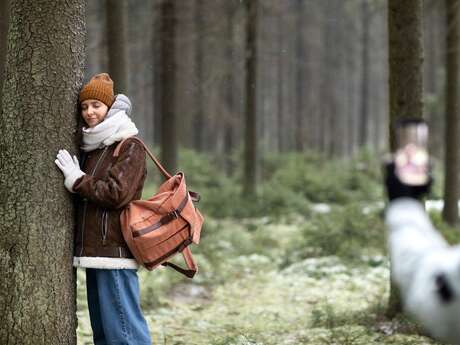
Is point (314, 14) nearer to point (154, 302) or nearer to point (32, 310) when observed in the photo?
point (154, 302)

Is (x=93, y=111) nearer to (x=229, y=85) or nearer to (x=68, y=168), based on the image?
(x=68, y=168)

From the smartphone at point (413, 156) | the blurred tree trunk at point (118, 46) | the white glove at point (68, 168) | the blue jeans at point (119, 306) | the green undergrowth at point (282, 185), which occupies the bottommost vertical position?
the green undergrowth at point (282, 185)

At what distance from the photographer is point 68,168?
4129 millimetres

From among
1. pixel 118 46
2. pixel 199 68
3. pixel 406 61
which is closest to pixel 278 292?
pixel 406 61

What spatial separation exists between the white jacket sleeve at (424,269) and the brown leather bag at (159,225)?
5.75 ft


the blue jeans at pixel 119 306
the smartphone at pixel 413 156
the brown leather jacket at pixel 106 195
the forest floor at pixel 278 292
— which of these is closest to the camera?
the smartphone at pixel 413 156

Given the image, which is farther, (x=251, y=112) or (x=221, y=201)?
(x=251, y=112)

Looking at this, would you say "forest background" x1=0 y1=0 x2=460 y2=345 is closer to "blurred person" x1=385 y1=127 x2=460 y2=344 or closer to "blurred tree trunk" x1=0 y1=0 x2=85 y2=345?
"blurred tree trunk" x1=0 y1=0 x2=85 y2=345

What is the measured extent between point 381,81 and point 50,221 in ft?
174

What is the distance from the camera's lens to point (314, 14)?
119 feet

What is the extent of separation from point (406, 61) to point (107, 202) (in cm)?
383

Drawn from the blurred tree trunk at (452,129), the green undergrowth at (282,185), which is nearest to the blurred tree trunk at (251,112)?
the green undergrowth at (282,185)

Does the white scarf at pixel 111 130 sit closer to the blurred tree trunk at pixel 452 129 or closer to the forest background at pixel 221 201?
the forest background at pixel 221 201

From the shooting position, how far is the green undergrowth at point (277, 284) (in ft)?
20.8
